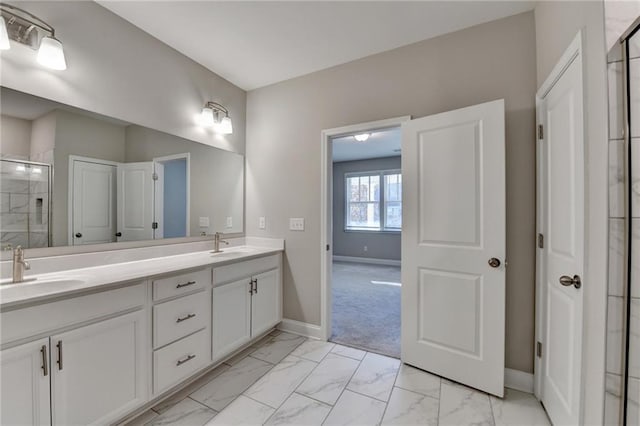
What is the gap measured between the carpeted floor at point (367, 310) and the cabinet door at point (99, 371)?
165cm

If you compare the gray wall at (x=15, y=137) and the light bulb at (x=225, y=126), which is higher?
the light bulb at (x=225, y=126)

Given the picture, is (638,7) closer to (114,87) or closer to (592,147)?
(592,147)

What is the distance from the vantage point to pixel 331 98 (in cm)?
249

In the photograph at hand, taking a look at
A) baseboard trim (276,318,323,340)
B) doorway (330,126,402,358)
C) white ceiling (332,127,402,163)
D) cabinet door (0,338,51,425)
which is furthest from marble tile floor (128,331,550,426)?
white ceiling (332,127,402,163)

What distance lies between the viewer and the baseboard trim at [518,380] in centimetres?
175

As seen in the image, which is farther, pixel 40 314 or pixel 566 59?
pixel 566 59

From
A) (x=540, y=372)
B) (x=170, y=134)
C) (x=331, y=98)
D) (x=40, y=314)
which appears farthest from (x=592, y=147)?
(x=170, y=134)

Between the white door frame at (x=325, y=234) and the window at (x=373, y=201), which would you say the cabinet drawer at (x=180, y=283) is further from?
the window at (x=373, y=201)

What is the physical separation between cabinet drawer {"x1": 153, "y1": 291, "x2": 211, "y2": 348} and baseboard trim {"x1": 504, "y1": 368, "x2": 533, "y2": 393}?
2221 millimetres

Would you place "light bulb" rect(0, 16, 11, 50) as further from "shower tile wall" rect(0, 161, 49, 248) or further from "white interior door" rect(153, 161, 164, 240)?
"white interior door" rect(153, 161, 164, 240)

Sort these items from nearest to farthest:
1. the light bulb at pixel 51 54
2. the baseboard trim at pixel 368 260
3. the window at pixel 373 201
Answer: the light bulb at pixel 51 54
the baseboard trim at pixel 368 260
the window at pixel 373 201

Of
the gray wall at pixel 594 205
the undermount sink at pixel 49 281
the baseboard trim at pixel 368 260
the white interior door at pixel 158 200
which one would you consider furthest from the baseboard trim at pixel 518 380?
the baseboard trim at pixel 368 260

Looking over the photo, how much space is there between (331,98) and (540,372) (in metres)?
2.68

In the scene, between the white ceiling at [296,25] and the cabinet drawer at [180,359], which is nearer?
the cabinet drawer at [180,359]
